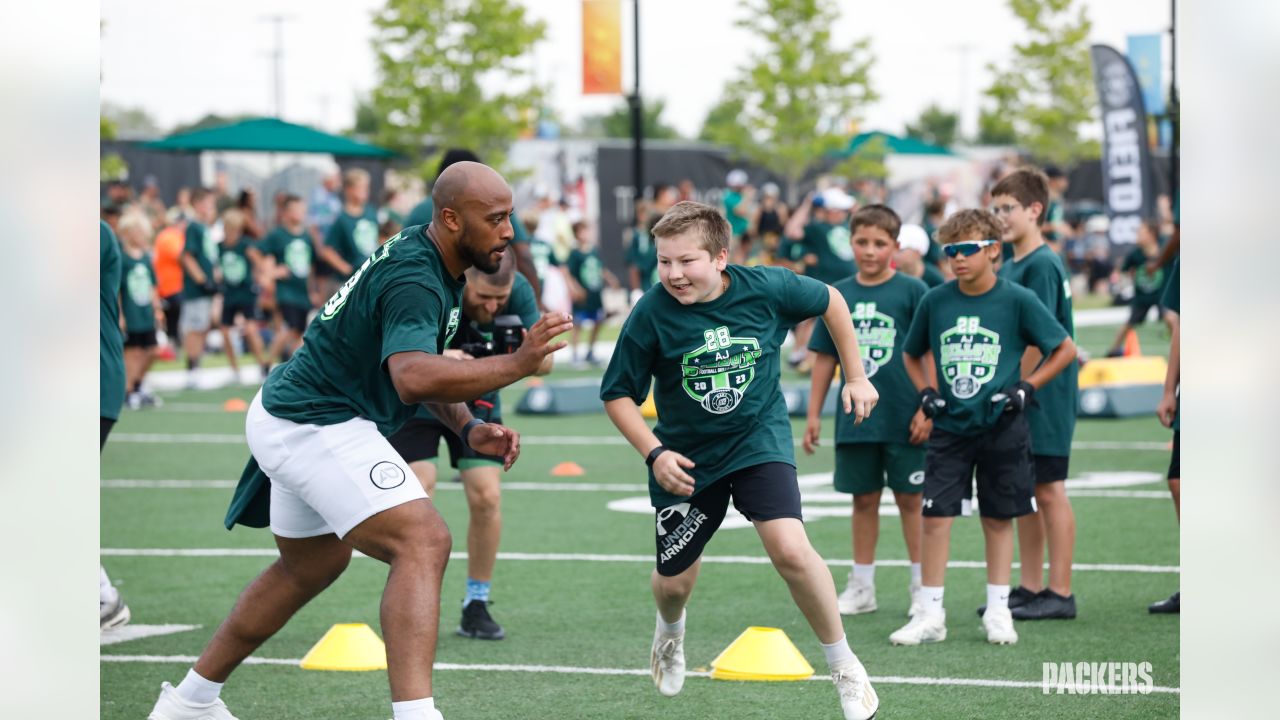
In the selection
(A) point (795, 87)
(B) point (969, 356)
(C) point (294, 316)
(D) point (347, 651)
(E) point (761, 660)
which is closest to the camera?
(E) point (761, 660)

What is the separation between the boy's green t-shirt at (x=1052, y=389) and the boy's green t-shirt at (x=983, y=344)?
37 cm

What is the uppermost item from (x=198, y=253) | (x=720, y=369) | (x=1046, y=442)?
(x=198, y=253)

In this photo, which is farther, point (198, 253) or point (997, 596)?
point (198, 253)

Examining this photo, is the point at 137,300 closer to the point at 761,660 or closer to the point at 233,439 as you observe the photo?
the point at 233,439

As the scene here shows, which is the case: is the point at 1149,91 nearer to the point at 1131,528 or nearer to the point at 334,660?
the point at 1131,528

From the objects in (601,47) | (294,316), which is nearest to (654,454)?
(294,316)

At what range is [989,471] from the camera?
6957 mm

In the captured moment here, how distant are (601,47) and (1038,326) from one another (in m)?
21.2

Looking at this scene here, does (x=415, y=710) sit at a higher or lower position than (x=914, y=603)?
higher

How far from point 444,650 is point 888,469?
2.26 metres

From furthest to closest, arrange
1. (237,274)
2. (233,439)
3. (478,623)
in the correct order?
1. (237,274)
2. (233,439)
3. (478,623)

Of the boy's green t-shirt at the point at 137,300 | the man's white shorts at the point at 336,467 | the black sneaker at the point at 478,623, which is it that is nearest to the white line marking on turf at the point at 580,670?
the black sneaker at the point at 478,623
